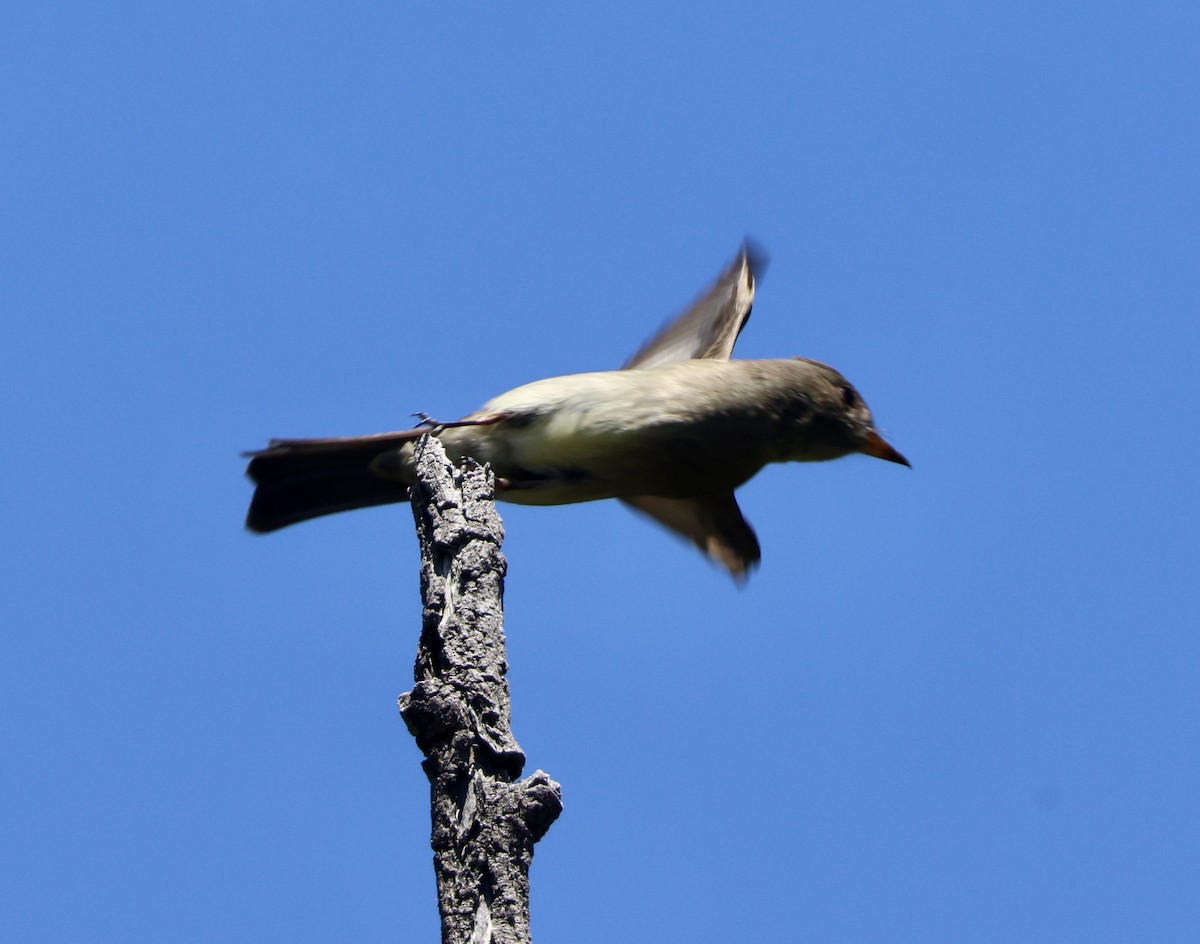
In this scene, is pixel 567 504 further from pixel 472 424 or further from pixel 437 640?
pixel 437 640

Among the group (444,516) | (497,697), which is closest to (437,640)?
(497,697)

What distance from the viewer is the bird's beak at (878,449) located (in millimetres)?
7141

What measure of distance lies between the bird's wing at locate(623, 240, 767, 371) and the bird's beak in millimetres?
808

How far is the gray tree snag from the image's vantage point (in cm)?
293

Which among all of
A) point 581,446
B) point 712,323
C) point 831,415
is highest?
point 712,323

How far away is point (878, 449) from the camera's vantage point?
23.9ft

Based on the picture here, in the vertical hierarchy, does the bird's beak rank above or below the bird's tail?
above

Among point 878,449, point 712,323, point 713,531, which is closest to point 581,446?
point 713,531

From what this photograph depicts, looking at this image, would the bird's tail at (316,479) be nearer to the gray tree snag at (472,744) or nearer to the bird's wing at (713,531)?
the bird's wing at (713,531)

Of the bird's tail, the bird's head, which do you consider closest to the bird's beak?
the bird's head

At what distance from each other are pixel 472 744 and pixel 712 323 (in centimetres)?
485

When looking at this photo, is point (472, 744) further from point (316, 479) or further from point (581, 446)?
point (316, 479)

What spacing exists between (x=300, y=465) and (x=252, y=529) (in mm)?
298

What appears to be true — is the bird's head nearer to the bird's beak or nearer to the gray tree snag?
the bird's beak
